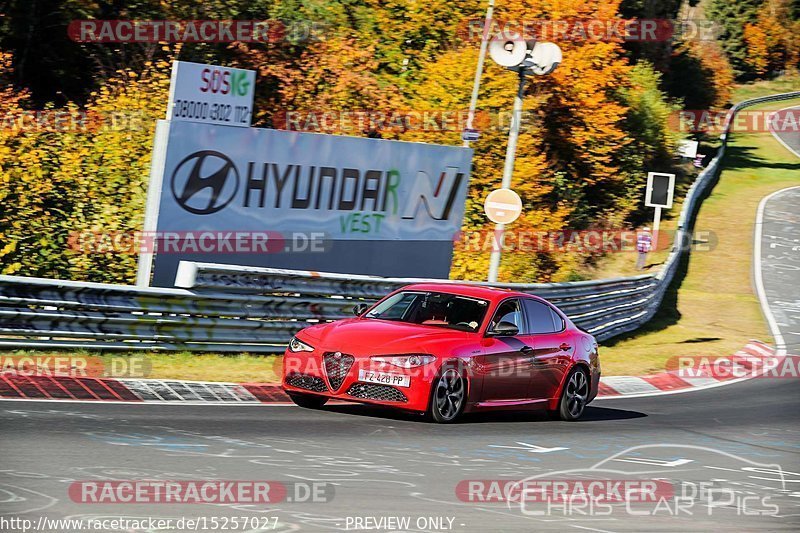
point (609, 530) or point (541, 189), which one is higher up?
point (541, 189)

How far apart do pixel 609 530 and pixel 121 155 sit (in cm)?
1437

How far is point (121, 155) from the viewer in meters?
19.8

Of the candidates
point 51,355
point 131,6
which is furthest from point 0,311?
point 131,6

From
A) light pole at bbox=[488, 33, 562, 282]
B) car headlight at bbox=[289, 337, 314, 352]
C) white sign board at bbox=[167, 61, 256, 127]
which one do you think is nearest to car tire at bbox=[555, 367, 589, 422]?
car headlight at bbox=[289, 337, 314, 352]

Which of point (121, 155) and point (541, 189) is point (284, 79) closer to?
point (541, 189)

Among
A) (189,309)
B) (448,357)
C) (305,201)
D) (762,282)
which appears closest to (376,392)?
(448,357)

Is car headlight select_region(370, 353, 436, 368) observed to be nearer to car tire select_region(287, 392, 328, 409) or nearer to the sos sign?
car tire select_region(287, 392, 328, 409)

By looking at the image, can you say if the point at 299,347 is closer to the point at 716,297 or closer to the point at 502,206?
the point at 502,206

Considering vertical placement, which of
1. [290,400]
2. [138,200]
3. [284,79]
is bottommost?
[290,400]

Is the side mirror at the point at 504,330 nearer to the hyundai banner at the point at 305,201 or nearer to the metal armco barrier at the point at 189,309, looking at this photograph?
the metal armco barrier at the point at 189,309

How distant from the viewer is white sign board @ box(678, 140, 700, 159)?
5441 centimetres

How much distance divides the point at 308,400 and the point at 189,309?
3.27 m

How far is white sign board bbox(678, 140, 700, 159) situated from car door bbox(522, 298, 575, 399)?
140ft

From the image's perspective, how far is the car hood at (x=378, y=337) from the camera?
37.0ft
